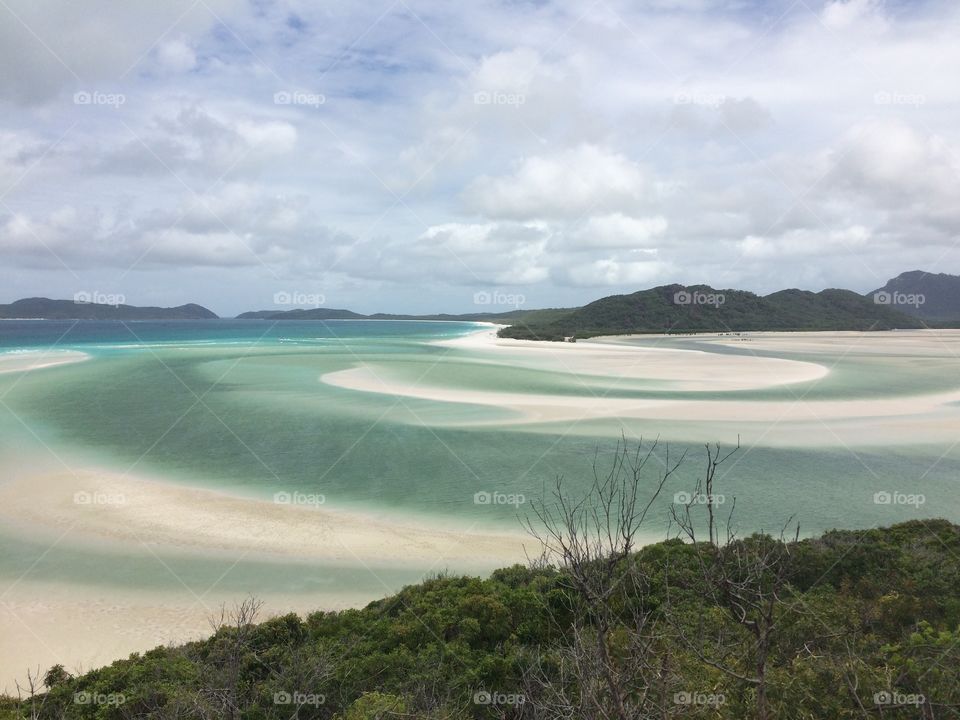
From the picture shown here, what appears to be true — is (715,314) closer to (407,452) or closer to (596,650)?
(407,452)

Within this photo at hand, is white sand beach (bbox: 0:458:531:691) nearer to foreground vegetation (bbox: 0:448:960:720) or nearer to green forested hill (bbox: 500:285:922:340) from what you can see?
foreground vegetation (bbox: 0:448:960:720)

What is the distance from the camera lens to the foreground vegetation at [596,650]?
5.14m

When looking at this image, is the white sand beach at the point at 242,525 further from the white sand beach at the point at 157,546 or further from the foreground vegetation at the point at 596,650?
the foreground vegetation at the point at 596,650

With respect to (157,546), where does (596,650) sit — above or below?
above

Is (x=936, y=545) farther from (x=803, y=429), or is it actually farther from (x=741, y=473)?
(x=803, y=429)

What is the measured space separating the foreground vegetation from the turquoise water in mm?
3353

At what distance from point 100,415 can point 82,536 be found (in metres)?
17.3

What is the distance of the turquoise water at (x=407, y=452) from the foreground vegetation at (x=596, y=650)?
335 centimetres

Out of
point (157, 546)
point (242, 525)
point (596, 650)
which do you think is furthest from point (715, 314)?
point (596, 650)

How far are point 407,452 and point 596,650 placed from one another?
15768 mm

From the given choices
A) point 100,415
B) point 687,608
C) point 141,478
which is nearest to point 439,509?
point 687,608

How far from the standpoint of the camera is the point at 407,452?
20.7 meters

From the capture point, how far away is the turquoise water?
47.6 feet

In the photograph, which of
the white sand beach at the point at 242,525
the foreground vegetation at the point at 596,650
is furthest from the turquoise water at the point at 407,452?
the foreground vegetation at the point at 596,650
